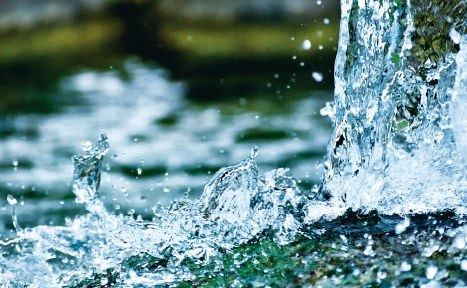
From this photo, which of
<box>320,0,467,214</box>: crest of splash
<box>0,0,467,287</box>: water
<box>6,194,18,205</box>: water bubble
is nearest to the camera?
<box>0,0,467,287</box>: water

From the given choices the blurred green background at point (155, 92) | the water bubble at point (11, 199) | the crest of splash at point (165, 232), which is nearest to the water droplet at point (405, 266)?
the crest of splash at point (165, 232)

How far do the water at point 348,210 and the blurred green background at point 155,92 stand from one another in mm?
1002

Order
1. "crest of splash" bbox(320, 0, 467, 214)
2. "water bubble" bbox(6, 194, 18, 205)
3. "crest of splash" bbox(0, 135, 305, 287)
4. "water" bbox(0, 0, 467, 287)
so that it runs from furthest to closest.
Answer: "water bubble" bbox(6, 194, 18, 205)
"crest of splash" bbox(320, 0, 467, 214)
"crest of splash" bbox(0, 135, 305, 287)
"water" bbox(0, 0, 467, 287)

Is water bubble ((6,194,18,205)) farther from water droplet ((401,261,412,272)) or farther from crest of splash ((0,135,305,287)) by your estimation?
water droplet ((401,261,412,272))

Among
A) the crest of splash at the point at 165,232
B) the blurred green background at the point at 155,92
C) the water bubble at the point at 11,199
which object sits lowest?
the crest of splash at the point at 165,232

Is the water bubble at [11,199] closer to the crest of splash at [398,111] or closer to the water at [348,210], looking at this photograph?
the water at [348,210]

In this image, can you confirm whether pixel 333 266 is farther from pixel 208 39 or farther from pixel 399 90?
pixel 208 39

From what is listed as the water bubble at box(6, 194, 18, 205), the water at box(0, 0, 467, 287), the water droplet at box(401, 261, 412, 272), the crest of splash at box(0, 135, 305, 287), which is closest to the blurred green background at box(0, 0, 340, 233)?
the water bubble at box(6, 194, 18, 205)

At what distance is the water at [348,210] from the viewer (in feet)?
5.85

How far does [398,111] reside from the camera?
102 inches

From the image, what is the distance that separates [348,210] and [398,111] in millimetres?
648

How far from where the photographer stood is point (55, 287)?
1944 mm

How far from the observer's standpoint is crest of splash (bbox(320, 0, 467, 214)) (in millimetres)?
2227

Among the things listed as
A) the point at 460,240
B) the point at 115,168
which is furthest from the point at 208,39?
the point at 460,240
